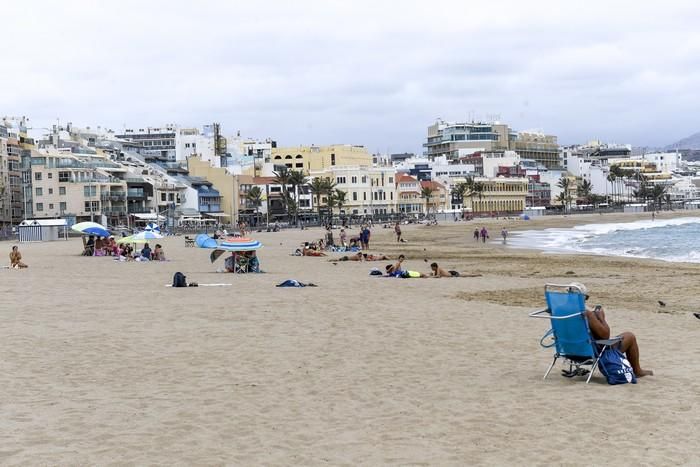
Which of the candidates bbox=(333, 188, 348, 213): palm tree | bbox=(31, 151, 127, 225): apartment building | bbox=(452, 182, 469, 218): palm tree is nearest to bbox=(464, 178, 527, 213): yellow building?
bbox=(452, 182, 469, 218): palm tree

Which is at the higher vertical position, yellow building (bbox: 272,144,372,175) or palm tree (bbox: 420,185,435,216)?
yellow building (bbox: 272,144,372,175)

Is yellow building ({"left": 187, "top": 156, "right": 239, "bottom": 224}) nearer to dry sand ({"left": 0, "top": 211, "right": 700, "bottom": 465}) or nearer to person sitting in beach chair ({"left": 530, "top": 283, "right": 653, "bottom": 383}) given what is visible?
dry sand ({"left": 0, "top": 211, "right": 700, "bottom": 465})

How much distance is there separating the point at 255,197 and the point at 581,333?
86340mm

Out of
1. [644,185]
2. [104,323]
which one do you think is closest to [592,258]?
[104,323]

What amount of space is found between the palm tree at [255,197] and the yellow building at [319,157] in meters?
15.6

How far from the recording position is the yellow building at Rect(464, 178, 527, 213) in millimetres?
126506

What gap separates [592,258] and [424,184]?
8533cm

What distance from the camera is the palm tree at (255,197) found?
9375 centimetres

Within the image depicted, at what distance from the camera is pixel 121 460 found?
6.00 meters

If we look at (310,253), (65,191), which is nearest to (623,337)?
(310,253)

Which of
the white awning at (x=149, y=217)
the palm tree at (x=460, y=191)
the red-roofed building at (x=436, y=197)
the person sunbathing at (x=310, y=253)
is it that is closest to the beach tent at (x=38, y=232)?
the white awning at (x=149, y=217)

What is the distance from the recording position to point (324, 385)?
849cm

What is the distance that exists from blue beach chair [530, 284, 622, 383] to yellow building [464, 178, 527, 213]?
11627 centimetres

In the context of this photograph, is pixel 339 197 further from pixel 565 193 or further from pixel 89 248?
pixel 89 248
